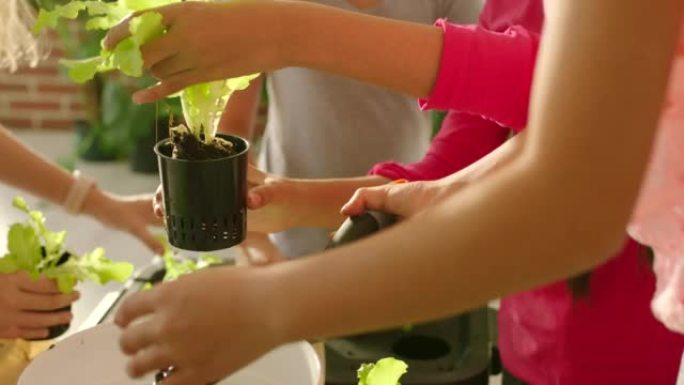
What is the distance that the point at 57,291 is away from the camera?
0.95 metres

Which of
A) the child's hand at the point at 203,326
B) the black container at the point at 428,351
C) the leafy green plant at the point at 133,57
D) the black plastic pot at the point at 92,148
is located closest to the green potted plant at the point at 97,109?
the black plastic pot at the point at 92,148

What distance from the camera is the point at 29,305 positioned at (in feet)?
2.96

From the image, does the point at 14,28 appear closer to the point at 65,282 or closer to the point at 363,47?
the point at 65,282

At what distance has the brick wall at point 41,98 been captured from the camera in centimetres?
297

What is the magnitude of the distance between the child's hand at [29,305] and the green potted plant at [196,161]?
0.33 meters

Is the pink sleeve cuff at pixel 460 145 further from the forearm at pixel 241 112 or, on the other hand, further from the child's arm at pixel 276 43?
the child's arm at pixel 276 43

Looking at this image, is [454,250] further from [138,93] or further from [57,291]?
[57,291]

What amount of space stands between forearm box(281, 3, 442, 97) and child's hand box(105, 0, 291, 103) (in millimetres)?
13

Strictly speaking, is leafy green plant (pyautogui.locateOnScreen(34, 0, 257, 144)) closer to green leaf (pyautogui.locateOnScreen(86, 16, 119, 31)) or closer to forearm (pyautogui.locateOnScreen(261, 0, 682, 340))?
green leaf (pyautogui.locateOnScreen(86, 16, 119, 31))

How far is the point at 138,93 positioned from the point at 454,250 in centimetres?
30

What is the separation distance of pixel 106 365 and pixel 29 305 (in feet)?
0.64

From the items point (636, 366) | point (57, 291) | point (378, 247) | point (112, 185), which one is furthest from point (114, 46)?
point (112, 185)

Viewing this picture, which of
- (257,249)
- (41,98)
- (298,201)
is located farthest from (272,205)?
(41,98)

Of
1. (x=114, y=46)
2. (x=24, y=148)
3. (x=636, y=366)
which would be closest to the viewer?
(x=114, y=46)
